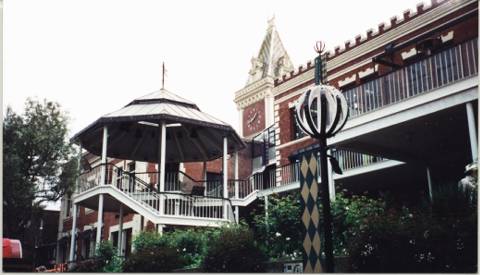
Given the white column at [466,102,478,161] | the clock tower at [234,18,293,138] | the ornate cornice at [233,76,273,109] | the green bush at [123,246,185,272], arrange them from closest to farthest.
Answer: 1. the white column at [466,102,478,161]
2. the green bush at [123,246,185,272]
3. the clock tower at [234,18,293,138]
4. the ornate cornice at [233,76,273,109]

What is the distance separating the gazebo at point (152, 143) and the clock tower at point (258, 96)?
4148 mm

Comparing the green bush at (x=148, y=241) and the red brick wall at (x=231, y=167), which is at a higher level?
the red brick wall at (x=231, y=167)

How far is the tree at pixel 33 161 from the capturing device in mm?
8344

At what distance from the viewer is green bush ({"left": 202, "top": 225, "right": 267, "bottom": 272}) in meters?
7.74

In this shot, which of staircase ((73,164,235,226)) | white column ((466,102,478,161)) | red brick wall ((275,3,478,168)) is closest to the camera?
white column ((466,102,478,161))

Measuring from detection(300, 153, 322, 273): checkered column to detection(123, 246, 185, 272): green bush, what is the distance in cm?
473

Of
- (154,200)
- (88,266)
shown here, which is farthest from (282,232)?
(154,200)

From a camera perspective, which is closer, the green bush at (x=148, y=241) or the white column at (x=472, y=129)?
the white column at (x=472, y=129)

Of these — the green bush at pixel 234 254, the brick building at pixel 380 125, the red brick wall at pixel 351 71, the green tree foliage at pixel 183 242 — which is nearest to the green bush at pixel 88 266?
the brick building at pixel 380 125

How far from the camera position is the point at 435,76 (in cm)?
835

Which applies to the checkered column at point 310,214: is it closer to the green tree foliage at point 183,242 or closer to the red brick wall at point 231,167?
the green tree foliage at point 183,242

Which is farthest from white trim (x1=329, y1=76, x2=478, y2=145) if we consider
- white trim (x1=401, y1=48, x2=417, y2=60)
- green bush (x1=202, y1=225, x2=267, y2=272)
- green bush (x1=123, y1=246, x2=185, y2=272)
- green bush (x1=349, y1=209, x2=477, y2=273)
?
green bush (x1=123, y1=246, x2=185, y2=272)

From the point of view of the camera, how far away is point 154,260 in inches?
340

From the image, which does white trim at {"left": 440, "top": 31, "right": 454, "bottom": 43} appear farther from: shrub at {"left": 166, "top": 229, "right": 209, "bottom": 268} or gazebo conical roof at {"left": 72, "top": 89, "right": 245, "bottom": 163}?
shrub at {"left": 166, "top": 229, "right": 209, "bottom": 268}
